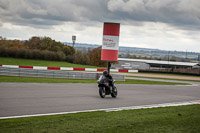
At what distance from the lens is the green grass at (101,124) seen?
295 inches

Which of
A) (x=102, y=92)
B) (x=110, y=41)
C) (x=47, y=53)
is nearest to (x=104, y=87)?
(x=102, y=92)

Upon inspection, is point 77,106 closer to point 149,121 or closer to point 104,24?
point 149,121

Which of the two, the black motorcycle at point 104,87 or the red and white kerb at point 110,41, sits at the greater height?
the red and white kerb at point 110,41

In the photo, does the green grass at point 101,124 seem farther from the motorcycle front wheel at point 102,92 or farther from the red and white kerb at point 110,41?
the red and white kerb at point 110,41

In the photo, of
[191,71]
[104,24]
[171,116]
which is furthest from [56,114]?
[191,71]

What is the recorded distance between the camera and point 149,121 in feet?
29.9

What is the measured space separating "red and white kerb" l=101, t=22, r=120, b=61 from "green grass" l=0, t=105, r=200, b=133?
1773 centimetres

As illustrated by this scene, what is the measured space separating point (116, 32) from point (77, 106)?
16269 millimetres

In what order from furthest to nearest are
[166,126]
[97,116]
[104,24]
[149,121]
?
[104,24], [97,116], [149,121], [166,126]

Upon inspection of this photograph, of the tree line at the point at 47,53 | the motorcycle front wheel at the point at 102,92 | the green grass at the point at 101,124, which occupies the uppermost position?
the tree line at the point at 47,53

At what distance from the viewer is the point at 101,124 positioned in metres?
8.34

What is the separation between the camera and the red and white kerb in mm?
27406

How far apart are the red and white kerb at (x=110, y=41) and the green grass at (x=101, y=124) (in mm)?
17726

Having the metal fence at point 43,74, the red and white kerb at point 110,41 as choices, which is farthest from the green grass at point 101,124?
the metal fence at point 43,74
